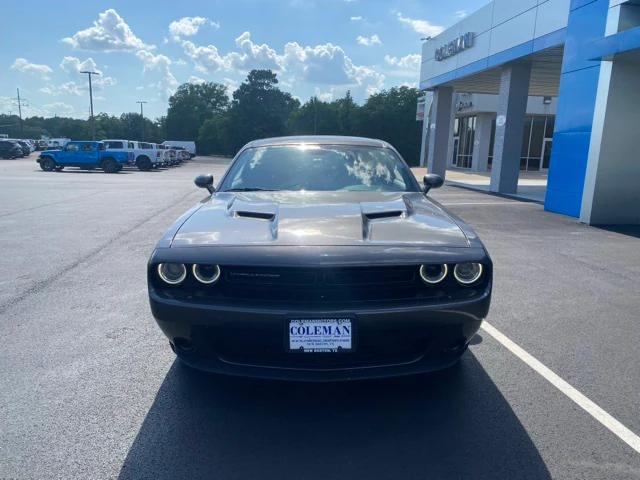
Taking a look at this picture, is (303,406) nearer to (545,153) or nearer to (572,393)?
(572,393)

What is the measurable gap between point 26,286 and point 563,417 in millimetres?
5286

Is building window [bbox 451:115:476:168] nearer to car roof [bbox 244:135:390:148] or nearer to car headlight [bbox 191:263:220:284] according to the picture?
car roof [bbox 244:135:390:148]

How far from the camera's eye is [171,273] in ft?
8.77

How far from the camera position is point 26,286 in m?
5.30

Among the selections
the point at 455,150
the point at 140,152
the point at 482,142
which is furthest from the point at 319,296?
the point at 455,150

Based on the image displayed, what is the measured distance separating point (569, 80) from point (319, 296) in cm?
1173

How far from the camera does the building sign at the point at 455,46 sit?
1897 cm

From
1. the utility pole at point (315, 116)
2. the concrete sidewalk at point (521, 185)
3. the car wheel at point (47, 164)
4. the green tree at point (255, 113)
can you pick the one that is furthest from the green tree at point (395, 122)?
Result: the car wheel at point (47, 164)

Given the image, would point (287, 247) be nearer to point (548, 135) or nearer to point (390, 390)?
point (390, 390)

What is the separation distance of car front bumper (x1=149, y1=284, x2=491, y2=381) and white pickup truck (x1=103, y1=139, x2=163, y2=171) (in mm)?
29022

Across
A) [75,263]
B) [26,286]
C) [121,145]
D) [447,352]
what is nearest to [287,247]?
[447,352]

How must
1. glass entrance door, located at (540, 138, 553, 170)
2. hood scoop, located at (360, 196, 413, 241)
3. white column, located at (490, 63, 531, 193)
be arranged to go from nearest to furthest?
hood scoop, located at (360, 196, 413, 241)
white column, located at (490, 63, 531, 193)
glass entrance door, located at (540, 138, 553, 170)

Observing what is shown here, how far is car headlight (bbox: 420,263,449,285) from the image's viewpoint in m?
2.63

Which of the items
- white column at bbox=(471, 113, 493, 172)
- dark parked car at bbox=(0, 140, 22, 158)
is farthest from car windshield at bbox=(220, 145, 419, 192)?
dark parked car at bbox=(0, 140, 22, 158)
